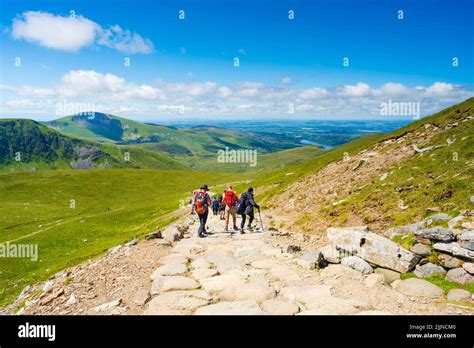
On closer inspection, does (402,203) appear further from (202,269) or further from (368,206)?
(202,269)

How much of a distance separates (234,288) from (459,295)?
Result: 8.71m

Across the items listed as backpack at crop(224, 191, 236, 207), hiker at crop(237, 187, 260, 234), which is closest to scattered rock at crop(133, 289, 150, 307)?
hiker at crop(237, 187, 260, 234)

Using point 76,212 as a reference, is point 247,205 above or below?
above

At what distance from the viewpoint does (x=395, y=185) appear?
85.8 feet

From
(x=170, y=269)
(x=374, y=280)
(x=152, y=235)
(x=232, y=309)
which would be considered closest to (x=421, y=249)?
(x=374, y=280)

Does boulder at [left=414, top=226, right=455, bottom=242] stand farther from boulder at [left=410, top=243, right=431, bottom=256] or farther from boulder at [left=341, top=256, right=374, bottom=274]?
boulder at [left=341, top=256, right=374, bottom=274]

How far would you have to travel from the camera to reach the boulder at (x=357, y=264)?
50.2 feet

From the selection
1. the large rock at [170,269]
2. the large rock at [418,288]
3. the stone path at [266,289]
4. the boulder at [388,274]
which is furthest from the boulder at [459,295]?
the large rock at [170,269]

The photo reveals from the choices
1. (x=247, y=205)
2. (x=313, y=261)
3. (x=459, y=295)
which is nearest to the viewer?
(x=459, y=295)

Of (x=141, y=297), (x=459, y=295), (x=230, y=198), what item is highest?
(x=230, y=198)

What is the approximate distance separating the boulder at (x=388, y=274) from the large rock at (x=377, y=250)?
0.18 meters

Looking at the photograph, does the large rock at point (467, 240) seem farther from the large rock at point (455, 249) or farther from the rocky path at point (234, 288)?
the rocky path at point (234, 288)

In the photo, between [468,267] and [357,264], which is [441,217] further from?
[357,264]
